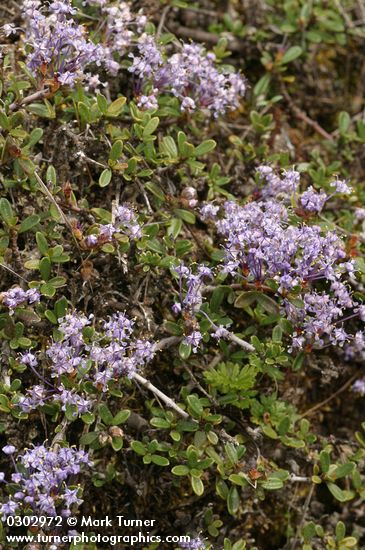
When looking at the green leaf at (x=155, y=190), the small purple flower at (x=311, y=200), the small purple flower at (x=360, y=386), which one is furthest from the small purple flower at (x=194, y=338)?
the small purple flower at (x=360, y=386)

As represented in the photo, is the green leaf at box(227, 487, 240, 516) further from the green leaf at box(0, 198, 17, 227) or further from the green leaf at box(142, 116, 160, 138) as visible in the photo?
the green leaf at box(142, 116, 160, 138)

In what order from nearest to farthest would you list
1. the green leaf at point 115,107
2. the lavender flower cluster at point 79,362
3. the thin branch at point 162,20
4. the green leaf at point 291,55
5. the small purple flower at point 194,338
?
1. the lavender flower cluster at point 79,362
2. the small purple flower at point 194,338
3. the green leaf at point 115,107
4. the thin branch at point 162,20
5. the green leaf at point 291,55

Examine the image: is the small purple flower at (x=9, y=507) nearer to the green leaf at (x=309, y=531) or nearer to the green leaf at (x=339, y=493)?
the green leaf at (x=309, y=531)

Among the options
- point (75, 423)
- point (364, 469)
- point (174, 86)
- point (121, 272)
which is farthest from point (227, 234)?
point (364, 469)

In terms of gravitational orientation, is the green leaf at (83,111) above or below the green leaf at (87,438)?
above

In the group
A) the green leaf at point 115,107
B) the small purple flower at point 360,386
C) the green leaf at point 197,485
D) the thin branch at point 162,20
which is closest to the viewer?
the green leaf at point 197,485

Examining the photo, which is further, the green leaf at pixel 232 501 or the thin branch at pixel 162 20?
the thin branch at pixel 162 20

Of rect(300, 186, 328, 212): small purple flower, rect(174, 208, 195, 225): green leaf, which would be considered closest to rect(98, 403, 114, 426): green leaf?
rect(174, 208, 195, 225): green leaf

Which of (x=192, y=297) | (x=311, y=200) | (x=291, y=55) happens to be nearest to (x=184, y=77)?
(x=311, y=200)
